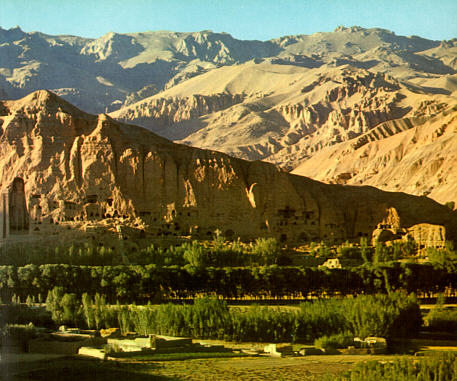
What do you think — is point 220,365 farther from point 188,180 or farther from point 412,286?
point 188,180

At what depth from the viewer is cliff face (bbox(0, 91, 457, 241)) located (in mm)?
76250

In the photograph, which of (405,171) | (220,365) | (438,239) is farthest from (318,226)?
(405,171)

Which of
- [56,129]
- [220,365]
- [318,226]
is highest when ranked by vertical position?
[56,129]

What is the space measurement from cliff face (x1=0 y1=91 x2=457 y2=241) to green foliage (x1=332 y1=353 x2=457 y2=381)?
41.6 m

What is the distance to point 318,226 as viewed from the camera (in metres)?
81.8

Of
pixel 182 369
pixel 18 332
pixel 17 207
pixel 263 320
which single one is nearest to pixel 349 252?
pixel 263 320

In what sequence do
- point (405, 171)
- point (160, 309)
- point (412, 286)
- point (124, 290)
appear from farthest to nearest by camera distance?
point (405, 171) < point (412, 286) < point (124, 290) < point (160, 309)

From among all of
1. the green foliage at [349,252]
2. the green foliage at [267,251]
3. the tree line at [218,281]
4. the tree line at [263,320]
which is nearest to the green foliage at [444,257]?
the tree line at [218,281]

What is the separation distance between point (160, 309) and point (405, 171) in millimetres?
81473

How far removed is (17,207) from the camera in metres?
74.8

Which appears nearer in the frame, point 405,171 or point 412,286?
point 412,286

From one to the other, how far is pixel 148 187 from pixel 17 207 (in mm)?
10854

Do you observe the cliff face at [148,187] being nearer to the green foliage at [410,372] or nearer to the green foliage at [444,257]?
the green foliage at [444,257]

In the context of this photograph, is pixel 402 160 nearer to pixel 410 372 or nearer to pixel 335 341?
pixel 335 341
